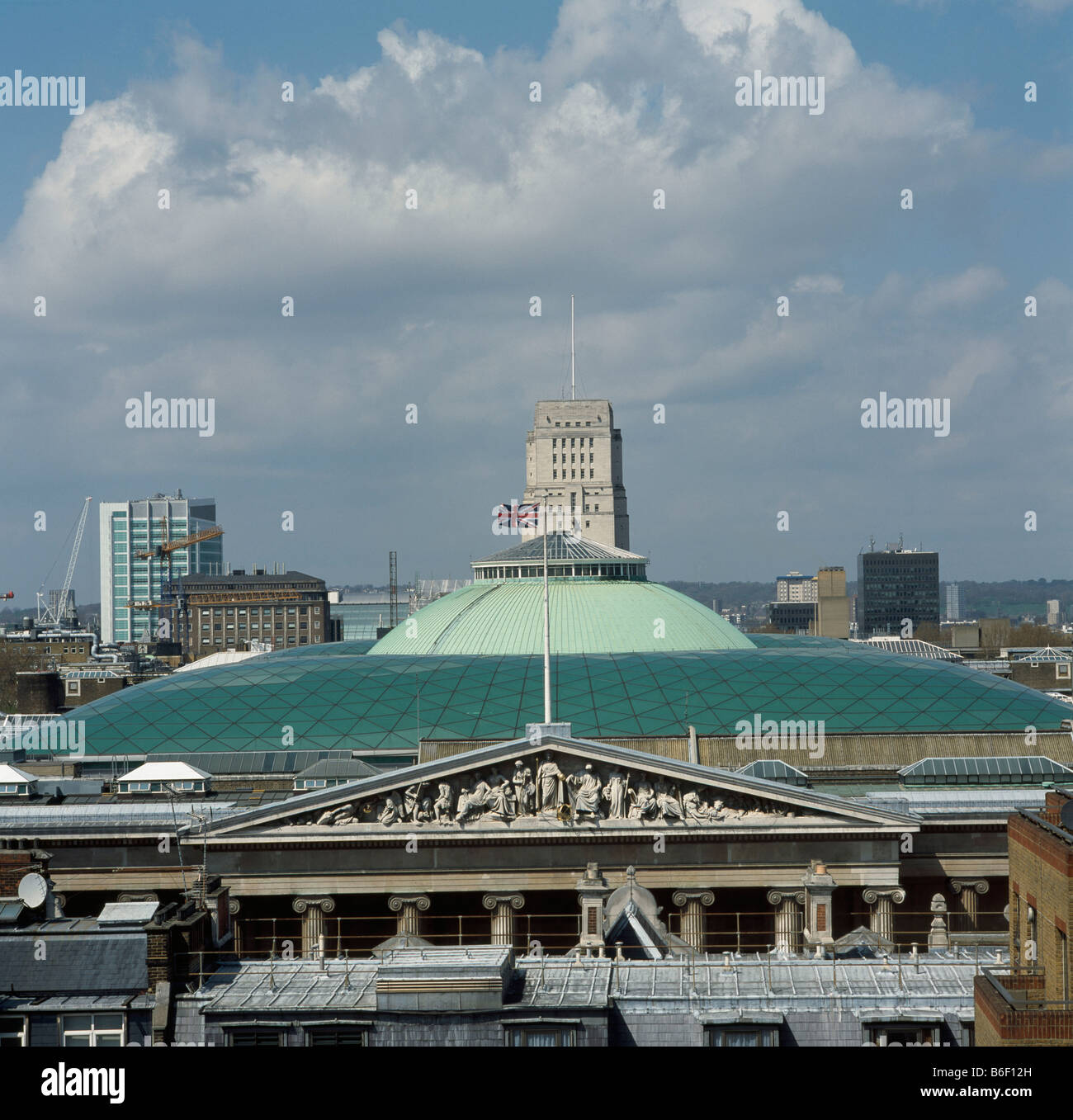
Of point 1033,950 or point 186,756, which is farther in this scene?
point 186,756

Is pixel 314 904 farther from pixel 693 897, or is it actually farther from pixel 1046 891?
pixel 1046 891

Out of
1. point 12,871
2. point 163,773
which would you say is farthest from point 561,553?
point 12,871

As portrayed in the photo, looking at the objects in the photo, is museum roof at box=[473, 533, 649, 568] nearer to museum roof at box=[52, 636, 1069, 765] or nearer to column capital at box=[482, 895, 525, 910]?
museum roof at box=[52, 636, 1069, 765]

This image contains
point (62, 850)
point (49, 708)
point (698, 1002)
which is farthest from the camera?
point (49, 708)

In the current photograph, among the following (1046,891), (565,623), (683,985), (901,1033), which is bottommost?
(901,1033)

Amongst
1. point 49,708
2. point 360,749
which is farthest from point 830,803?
point 49,708

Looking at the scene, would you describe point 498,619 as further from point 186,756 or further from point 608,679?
point 186,756
